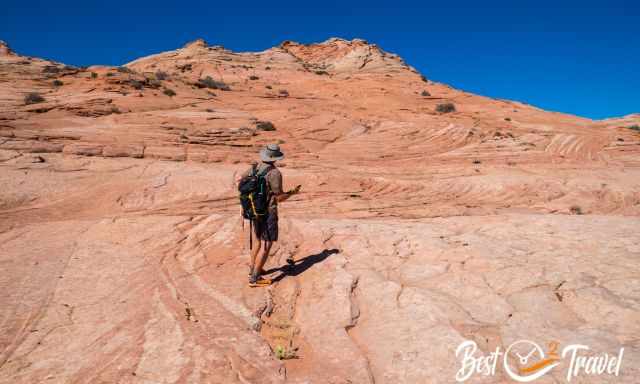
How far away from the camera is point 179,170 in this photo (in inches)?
401

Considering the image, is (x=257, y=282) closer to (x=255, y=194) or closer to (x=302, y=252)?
(x=255, y=194)

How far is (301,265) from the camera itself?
5.35 m

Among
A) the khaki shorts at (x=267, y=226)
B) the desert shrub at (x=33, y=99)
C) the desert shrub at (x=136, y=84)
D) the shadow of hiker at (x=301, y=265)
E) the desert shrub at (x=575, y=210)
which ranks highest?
the desert shrub at (x=136, y=84)

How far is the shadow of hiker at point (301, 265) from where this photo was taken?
5098mm

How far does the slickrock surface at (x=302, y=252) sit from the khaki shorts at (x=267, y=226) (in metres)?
0.62

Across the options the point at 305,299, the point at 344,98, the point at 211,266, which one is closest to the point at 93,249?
Answer: the point at 211,266

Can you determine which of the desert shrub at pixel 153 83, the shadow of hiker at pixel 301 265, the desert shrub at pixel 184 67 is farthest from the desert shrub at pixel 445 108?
the desert shrub at pixel 184 67

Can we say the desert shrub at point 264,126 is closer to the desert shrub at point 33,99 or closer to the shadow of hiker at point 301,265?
the desert shrub at point 33,99

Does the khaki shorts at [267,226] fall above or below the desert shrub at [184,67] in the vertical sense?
below

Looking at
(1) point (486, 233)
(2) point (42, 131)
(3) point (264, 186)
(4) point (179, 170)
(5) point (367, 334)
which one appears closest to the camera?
(5) point (367, 334)

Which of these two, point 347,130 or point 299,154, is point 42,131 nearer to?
point 299,154

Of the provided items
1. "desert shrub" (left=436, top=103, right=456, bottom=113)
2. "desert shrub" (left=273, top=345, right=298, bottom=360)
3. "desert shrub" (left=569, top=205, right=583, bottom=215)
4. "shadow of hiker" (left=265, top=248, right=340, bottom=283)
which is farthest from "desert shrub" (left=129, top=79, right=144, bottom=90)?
"desert shrub" (left=273, top=345, right=298, bottom=360)

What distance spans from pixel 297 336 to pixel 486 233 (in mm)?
4221

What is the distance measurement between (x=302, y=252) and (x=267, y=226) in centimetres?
120
